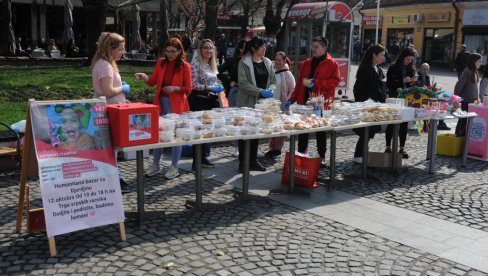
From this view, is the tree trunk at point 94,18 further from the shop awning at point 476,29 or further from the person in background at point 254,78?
the shop awning at point 476,29

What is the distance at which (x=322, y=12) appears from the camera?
15570 mm

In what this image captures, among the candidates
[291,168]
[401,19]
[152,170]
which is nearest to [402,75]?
[291,168]

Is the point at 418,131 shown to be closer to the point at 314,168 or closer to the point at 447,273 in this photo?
the point at 314,168

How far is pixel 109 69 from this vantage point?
583 cm

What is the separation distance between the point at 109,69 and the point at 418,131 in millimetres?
7493

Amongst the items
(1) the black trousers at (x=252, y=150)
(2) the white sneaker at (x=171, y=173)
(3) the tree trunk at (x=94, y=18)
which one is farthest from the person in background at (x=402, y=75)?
(3) the tree trunk at (x=94, y=18)

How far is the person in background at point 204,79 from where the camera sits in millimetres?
7555

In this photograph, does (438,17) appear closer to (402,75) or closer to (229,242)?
(402,75)

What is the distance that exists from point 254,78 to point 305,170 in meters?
1.60

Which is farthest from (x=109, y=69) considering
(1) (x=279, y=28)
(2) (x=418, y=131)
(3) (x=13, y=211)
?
(1) (x=279, y=28)

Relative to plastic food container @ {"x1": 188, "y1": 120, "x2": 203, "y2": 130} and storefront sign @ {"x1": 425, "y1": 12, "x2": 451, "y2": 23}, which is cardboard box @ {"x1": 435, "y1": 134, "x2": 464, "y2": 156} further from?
storefront sign @ {"x1": 425, "y1": 12, "x2": 451, "y2": 23}

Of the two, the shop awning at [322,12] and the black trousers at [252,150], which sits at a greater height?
the shop awning at [322,12]

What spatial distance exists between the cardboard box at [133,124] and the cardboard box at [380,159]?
382 cm

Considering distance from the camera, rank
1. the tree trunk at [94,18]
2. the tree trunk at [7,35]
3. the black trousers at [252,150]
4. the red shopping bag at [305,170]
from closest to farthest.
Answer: the red shopping bag at [305,170] < the black trousers at [252,150] < the tree trunk at [94,18] < the tree trunk at [7,35]
